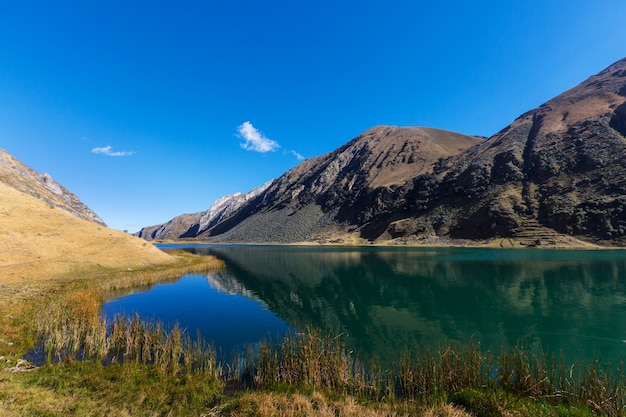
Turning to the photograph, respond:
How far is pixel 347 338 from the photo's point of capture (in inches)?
902

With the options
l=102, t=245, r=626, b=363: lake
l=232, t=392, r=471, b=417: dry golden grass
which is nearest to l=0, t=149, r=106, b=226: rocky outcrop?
l=102, t=245, r=626, b=363: lake

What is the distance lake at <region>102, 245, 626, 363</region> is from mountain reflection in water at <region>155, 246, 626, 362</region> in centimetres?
9

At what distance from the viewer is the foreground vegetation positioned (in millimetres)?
10758

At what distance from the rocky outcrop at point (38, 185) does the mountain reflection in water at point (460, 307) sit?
96043 mm

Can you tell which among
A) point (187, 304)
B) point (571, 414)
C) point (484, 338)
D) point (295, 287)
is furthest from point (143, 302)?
point (571, 414)

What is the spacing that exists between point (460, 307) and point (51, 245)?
58.5 metres

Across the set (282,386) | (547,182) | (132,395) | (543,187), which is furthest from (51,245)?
(547,182)

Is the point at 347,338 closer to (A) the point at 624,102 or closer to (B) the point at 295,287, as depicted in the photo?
(B) the point at 295,287

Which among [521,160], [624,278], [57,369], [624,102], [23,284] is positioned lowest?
[624,278]

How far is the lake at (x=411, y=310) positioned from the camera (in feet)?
71.7

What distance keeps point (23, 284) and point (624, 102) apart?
232245 mm

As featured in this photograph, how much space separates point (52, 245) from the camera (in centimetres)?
4619

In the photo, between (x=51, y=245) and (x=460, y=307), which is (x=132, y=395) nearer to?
(x=460, y=307)

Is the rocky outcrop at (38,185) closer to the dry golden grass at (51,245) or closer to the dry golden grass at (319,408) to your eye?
the dry golden grass at (51,245)
